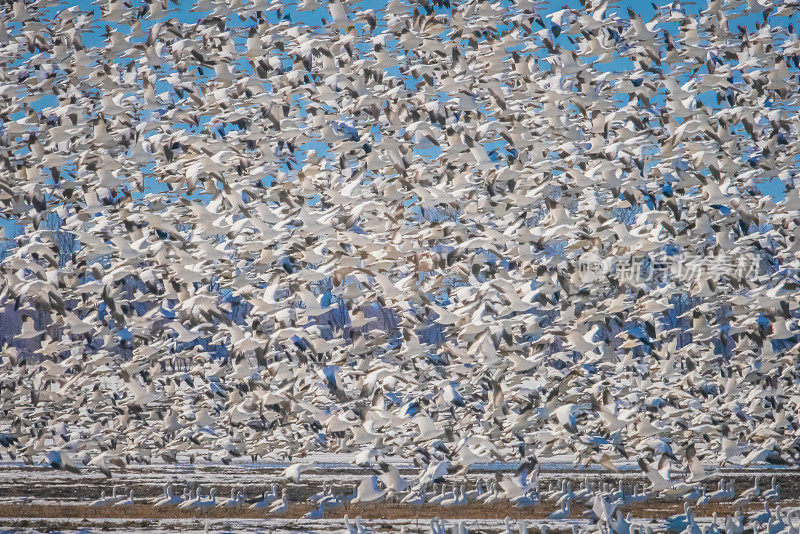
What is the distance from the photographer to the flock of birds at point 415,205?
1992 cm

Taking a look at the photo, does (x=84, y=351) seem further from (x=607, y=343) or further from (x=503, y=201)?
(x=607, y=343)

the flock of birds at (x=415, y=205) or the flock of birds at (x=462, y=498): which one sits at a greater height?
the flock of birds at (x=415, y=205)

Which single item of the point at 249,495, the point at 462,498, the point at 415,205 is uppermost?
the point at 415,205

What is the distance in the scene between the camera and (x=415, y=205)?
74.3 ft

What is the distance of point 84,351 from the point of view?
24.1 meters

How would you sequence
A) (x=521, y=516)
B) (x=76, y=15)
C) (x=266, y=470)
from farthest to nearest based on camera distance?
(x=266, y=470)
(x=76, y=15)
(x=521, y=516)

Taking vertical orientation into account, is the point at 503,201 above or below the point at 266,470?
above

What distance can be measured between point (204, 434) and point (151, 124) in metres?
8.18

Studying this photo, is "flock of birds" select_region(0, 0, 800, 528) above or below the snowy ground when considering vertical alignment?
above

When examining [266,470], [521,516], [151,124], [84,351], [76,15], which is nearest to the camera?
[521,516]

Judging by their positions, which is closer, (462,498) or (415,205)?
(462,498)

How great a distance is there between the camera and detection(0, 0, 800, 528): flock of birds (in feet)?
65.4

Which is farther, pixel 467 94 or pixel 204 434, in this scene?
pixel 204 434

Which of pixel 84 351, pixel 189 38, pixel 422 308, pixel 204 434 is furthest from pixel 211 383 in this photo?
pixel 189 38
